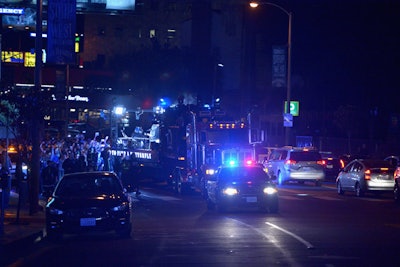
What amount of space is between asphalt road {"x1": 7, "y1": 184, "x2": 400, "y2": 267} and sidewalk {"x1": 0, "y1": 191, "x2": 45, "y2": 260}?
1.23ft

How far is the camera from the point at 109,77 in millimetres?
73250

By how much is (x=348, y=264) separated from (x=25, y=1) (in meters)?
24.4

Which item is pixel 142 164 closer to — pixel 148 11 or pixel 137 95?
pixel 137 95

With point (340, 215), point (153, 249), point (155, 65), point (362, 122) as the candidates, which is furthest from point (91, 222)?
point (155, 65)

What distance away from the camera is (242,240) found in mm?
16625

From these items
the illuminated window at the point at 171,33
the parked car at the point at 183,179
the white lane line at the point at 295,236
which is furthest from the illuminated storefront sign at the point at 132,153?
the illuminated window at the point at 171,33

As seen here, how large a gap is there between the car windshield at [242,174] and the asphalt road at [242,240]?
1126 millimetres

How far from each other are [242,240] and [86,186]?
392 centimetres

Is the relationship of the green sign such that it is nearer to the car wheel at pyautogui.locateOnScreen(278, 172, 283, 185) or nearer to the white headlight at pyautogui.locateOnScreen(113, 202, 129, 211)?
the car wheel at pyautogui.locateOnScreen(278, 172, 283, 185)

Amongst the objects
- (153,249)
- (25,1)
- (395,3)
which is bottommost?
(153,249)

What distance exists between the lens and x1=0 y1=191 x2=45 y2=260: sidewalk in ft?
52.8

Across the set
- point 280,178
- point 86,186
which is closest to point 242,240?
point 86,186

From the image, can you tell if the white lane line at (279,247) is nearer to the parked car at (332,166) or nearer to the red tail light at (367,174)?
the red tail light at (367,174)

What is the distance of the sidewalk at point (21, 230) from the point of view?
52.8 feet
